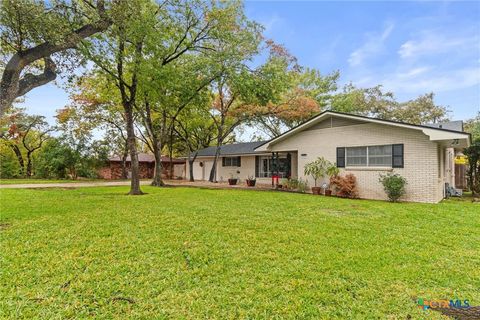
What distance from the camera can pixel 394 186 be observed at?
10.2 metres

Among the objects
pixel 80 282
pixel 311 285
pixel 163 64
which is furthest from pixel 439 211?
pixel 163 64

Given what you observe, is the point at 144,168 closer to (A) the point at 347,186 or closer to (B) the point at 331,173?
(B) the point at 331,173

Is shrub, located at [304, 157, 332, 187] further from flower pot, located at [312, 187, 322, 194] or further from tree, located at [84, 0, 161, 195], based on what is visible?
tree, located at [84, 0, 161, 195]

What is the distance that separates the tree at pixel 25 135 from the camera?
24.7 m

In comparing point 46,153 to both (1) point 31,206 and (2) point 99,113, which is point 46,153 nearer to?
(2) point 99,113

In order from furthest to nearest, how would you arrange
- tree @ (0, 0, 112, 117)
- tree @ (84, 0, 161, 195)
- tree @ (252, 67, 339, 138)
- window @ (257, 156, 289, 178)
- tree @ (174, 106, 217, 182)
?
tree @ (174, 106, 217, 182), tree @ (252, 67, 339, 138), window @ (257, 156, 289, 178), tree @ (84, 0, 161, 195), tree @ (0, 0, 112, 117)

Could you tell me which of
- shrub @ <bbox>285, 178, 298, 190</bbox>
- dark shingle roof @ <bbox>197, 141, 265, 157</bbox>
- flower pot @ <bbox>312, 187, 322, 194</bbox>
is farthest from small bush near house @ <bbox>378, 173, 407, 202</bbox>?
dark shingle roof @ <bbox>197, 141, 265, 157</bbox>

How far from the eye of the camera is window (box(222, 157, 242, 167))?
2225 centimetres

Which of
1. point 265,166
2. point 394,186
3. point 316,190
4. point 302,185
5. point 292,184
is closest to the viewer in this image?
point 394,186

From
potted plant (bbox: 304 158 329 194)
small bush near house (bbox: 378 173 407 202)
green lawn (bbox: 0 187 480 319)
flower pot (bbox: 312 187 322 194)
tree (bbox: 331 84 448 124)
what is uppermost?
tree (bbox: 331 84 448 124)

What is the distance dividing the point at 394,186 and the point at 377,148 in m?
1.94

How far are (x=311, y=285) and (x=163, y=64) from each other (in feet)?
45.4

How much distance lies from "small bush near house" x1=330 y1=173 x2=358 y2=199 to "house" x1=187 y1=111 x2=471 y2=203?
0.28 metres

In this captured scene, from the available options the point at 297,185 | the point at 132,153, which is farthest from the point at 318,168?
the point at 132,153
